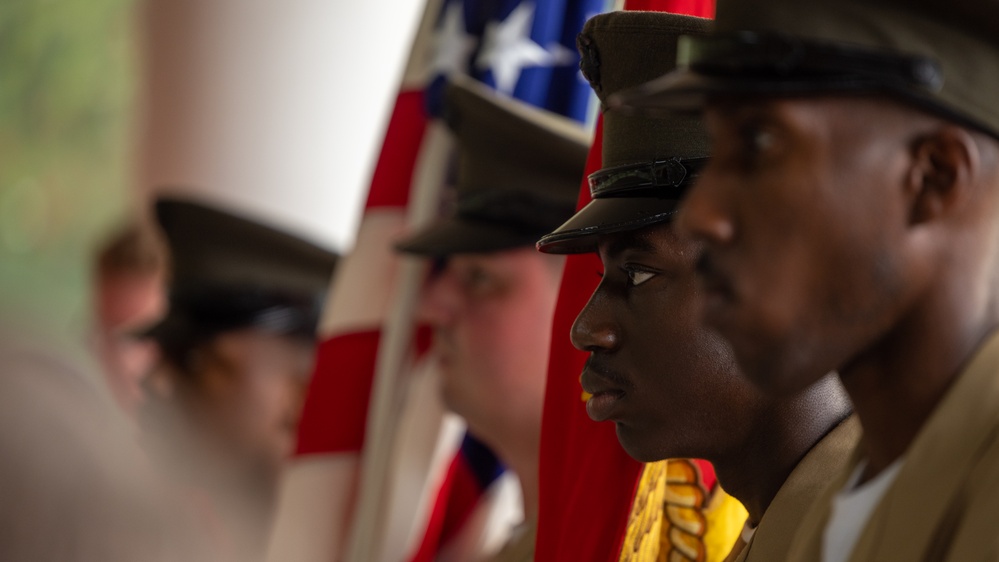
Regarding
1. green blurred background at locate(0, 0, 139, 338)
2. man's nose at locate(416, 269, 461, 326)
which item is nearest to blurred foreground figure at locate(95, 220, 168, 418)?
green blurred background at locate(0, 0, 139, 338)

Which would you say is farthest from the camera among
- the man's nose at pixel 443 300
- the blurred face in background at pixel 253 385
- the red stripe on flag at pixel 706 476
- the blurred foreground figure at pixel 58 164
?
the blurred foreground figure at pixel 58 164

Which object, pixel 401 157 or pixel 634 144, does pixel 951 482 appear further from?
pixel 401 157

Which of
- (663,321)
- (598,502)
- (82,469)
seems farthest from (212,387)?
(663,321)

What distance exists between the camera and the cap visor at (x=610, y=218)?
1.08 m

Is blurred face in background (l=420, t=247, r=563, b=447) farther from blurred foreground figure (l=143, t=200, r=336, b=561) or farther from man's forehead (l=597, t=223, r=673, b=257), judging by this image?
blurred foreground figure (l=143, t=200, r=336, b=561)

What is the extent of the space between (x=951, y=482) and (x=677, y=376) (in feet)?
1.27

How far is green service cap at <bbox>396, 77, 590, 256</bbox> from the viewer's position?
1900 millimetres

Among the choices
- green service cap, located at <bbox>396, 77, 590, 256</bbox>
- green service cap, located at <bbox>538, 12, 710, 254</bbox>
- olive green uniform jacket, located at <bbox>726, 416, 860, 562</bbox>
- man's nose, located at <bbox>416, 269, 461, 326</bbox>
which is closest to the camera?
olive green uniform jacket, located at <bbox>726, 416, 860, 562</bbox>

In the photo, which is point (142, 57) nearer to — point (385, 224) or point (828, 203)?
point (385, 224)

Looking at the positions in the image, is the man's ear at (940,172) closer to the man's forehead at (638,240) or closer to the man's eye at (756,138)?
the man's eye at (756,138)

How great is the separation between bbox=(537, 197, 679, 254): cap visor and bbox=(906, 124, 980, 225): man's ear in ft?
1.21

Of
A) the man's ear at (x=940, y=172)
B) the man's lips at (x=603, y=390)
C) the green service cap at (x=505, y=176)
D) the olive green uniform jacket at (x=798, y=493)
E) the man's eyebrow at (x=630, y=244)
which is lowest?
the green service cap at (x=505, y=176)

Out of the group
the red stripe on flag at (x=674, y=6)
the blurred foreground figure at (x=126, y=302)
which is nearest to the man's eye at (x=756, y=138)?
the red stripe on flag at (x=674, y=6)

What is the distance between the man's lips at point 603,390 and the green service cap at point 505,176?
80 cm
